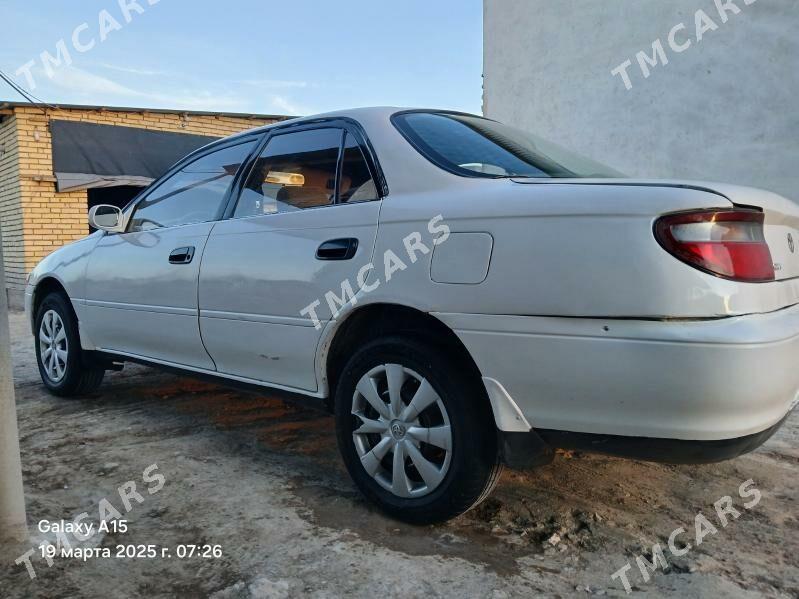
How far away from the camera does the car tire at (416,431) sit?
234 cm

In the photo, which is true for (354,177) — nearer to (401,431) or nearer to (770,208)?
(401,431)

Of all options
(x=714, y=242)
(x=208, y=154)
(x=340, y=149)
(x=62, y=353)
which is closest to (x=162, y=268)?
(x=208, y=154)

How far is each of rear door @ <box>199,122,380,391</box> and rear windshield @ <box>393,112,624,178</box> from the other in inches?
10.4

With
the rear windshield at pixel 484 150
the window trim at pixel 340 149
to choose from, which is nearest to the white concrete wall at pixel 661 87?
the rear windshield at pixel 484 150

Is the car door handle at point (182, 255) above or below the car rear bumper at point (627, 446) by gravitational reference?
above

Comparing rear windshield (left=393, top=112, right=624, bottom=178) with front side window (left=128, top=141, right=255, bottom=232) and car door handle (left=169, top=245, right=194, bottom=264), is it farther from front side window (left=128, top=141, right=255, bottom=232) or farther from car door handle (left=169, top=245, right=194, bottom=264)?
car door handle (left=169, top=245, right=194, bottom=264)

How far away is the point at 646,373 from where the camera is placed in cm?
195

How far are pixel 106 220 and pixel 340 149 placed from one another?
1.90m

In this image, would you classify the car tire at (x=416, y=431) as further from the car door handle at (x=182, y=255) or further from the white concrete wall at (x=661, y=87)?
the white concrete wall at (x=661, y=87)

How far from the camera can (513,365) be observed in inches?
85.7

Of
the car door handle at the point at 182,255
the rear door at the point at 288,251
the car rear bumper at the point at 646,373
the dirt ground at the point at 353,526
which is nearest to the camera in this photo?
the car rear bumper at the point at 646,373

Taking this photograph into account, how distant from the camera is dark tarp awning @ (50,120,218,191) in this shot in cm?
1106

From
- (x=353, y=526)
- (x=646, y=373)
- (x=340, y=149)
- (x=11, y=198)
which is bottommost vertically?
(x=353, y=526)

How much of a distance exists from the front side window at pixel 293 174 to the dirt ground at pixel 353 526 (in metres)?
1.27
